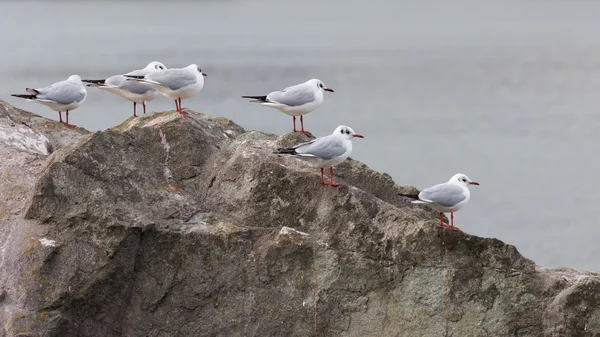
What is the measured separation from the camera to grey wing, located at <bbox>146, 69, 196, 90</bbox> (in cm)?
1212

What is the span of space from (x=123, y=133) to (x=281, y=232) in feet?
7.31

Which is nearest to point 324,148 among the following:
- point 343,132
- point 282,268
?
point 343,132

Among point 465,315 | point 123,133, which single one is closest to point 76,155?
point 123,133

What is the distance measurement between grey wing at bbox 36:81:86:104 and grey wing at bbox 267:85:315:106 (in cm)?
324

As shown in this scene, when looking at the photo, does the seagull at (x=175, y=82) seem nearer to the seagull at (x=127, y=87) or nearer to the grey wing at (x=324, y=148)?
the seagull at (x=127, y=87)

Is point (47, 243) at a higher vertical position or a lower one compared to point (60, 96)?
lower

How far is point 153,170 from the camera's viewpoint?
10555mm

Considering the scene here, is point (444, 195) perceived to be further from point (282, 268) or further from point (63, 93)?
point (63, 93)


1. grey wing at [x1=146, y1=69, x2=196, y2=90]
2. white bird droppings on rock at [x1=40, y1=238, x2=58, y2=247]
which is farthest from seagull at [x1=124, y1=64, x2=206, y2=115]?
white bird droppings on rock at [x1=40, y1=238, x2=58, y2=247]

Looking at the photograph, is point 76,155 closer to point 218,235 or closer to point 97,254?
point 97,254

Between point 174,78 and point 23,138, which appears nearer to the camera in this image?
point 23,138

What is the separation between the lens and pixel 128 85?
13117 millimetres

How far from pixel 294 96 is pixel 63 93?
143 inches

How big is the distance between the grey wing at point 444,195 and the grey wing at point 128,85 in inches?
185
